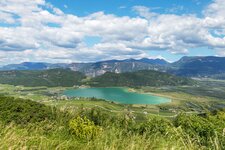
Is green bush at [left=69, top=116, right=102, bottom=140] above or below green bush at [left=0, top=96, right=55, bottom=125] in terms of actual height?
above

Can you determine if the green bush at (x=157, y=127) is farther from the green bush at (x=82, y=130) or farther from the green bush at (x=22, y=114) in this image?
the green bush at (x=22, y=114)

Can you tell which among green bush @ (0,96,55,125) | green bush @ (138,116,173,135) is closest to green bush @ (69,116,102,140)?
green bush @ (0,96,55,125)

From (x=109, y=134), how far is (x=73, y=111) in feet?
8.00

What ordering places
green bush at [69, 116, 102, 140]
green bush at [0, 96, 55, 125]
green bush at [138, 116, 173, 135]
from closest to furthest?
green bush at [69, 116, 102, 140]
green bush at [138, 116, 173, 135]
green bush at [0, 96, 55, 125]

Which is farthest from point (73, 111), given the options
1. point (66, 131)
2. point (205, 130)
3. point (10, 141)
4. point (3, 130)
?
point (205, 130)

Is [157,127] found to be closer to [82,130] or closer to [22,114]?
[82,130]

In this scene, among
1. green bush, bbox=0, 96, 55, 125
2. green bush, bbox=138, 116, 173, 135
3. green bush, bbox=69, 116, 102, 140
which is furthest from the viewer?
green bush, bbox=0, 96, 55, 125

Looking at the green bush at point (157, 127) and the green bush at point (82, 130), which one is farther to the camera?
the green bush at point (157, 127)

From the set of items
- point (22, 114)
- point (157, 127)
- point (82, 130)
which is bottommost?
point (22, 114)

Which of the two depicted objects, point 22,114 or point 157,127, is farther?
point 22,114

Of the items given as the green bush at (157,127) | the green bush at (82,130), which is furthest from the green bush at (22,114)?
the green bush at (157,127)

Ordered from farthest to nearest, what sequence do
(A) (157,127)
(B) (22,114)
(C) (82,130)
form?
(B) (22,114) → (A) (157,127) → (C) (82,130)

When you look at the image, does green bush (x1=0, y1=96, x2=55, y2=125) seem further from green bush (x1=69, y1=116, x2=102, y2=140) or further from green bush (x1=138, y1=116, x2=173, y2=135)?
green bush (x1=138, y1=116, x2=173, y2=135)

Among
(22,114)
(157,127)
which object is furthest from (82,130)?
(22,114)
